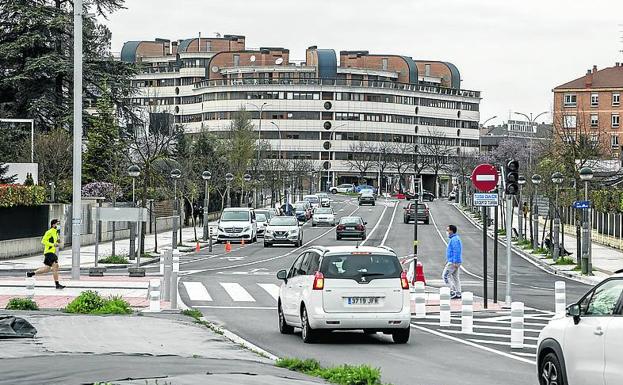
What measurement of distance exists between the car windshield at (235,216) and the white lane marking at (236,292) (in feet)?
97.5

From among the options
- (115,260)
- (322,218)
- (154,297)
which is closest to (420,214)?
(322,218)

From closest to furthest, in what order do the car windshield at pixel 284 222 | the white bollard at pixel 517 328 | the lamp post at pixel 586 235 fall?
the white bollard at pixel 517 328, the lamp post at pixel 586 235, the car windshield at pixel 284 222

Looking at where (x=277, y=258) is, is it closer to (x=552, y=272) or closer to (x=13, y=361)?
(x=552, y=272)

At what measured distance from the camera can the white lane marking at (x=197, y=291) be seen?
2785cm

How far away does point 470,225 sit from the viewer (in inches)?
3472

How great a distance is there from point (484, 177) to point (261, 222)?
46030mm

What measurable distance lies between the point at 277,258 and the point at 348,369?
124ft

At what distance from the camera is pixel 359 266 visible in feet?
59.5

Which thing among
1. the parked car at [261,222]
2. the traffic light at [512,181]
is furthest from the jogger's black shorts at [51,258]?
the parked car at [261,222]

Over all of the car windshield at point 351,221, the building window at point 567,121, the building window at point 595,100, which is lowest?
the car windshield at point 351,221

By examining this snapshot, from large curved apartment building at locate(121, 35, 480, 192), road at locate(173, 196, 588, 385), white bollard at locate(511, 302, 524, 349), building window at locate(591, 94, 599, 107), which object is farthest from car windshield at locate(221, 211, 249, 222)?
large curved apartment building at locate(121, 35, 480, 192)

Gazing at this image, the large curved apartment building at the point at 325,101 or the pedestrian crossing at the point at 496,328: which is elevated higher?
the large curved apartment building at the point at 325,101

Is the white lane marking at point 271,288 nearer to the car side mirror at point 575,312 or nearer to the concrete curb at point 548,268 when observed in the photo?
the concrete curb at point 548,268

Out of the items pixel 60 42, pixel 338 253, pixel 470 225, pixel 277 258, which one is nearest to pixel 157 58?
pixel 470 225
